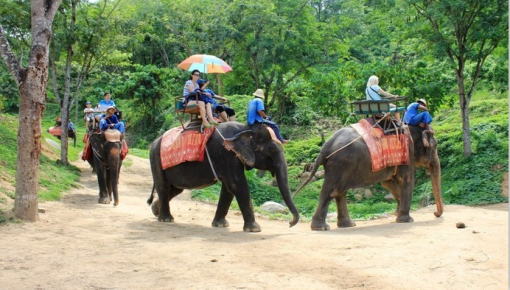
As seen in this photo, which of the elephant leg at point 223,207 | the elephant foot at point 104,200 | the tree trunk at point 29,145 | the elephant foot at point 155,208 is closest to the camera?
the tree trunk at point 29,145

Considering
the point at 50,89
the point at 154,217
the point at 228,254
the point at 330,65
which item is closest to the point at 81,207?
the point at 154,217

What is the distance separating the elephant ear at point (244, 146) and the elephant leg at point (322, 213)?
185cm

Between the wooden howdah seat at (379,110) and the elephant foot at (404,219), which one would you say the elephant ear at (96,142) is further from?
the elephant foot at (404,219)

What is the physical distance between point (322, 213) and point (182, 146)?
115 inches

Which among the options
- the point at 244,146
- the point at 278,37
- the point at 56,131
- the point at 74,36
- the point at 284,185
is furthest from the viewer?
the point at 56,131

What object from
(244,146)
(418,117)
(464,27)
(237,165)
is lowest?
(237,165)

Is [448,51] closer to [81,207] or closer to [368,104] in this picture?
[368,104]

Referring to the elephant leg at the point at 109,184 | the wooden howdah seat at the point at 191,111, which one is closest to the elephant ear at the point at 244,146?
the wooden howdah seat at the point at 191,111

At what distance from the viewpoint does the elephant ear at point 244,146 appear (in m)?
11.1

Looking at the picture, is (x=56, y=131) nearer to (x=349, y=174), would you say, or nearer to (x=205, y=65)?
(x=205, y=65)

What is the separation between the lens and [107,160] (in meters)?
16.1

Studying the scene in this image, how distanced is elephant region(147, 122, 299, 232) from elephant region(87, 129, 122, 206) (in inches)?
128

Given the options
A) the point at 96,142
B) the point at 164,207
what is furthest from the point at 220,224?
the point at 96,142

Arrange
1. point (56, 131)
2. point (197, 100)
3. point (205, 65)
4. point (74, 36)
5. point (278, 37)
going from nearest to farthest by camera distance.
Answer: point (197, 100) < point (205, 65) < point (74, 36) < point (278, 37) < point (56, 131)
